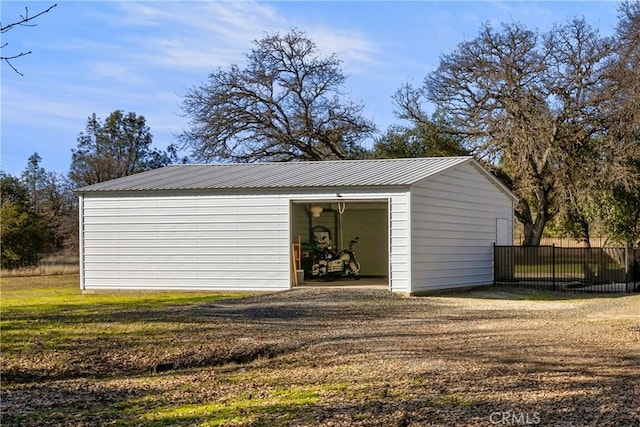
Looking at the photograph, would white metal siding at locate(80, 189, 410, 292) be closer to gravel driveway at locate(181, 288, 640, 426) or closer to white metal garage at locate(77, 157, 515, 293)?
white metal garage at locate(77, 157, 515, 293)

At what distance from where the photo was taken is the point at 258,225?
18797 millimetres

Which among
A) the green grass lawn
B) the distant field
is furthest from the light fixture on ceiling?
the distant field

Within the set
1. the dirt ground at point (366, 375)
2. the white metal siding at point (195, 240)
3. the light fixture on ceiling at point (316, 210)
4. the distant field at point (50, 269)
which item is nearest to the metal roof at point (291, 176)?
the white metal siding at point (195, 240)

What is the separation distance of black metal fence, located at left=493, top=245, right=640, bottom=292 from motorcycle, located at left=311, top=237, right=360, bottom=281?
448cm

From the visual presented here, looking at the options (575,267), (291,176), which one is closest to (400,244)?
(291,176)

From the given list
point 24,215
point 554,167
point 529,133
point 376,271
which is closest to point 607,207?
point 554,167

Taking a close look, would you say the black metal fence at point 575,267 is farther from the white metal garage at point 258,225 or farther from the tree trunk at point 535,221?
the tree trunk at point 535,221

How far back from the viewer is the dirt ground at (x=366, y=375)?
6012 mm

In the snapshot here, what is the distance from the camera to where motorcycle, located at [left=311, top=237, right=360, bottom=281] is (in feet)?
70.9

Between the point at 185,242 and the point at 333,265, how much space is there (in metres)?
4.69

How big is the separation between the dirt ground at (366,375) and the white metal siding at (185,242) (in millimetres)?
5370

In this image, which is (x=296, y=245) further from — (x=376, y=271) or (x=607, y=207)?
(x=607, y=207)

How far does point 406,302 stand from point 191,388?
9021 millimetres

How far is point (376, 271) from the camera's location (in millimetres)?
24484
